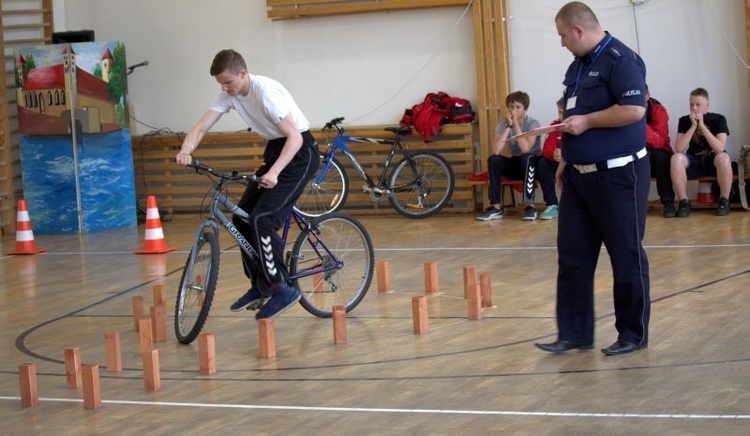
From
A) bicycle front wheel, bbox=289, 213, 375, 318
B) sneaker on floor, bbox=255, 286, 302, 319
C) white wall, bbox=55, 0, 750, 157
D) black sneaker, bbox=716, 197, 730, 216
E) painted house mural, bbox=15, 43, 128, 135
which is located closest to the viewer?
sneaker on floor, bbox=255, 286, 302, 319

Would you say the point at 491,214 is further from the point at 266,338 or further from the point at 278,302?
the point at 266,338

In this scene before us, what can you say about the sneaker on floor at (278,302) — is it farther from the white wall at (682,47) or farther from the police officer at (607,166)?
the white wall at (682,47)

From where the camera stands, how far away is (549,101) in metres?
13.1

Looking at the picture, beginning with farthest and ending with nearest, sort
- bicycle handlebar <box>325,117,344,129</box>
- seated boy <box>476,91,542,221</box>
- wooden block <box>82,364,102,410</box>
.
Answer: bicycle handlebar <box>325,117,344,129</box> < seated boy <box>476,91,542,221</box> < wooden block <box>82,364,102,410</box>

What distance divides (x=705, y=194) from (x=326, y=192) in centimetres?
424

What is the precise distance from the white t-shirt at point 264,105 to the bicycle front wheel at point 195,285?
2.31 feet

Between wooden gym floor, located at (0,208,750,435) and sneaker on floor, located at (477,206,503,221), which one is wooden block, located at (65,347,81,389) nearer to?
wooden gym floor, located at (0,208,750,435)

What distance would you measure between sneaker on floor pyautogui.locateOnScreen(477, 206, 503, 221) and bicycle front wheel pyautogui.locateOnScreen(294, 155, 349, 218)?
169 cm

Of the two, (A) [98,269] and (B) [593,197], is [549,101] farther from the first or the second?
(B) [593,197]

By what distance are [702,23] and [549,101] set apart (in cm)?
184

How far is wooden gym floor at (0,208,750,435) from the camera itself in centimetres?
490

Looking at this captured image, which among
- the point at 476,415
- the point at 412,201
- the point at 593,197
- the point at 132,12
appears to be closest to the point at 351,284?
the point at 593,197

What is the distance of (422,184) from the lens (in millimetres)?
13008

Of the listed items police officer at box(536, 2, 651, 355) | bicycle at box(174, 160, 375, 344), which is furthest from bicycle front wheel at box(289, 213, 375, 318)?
police officer at box(536, 2, 651, 355)
